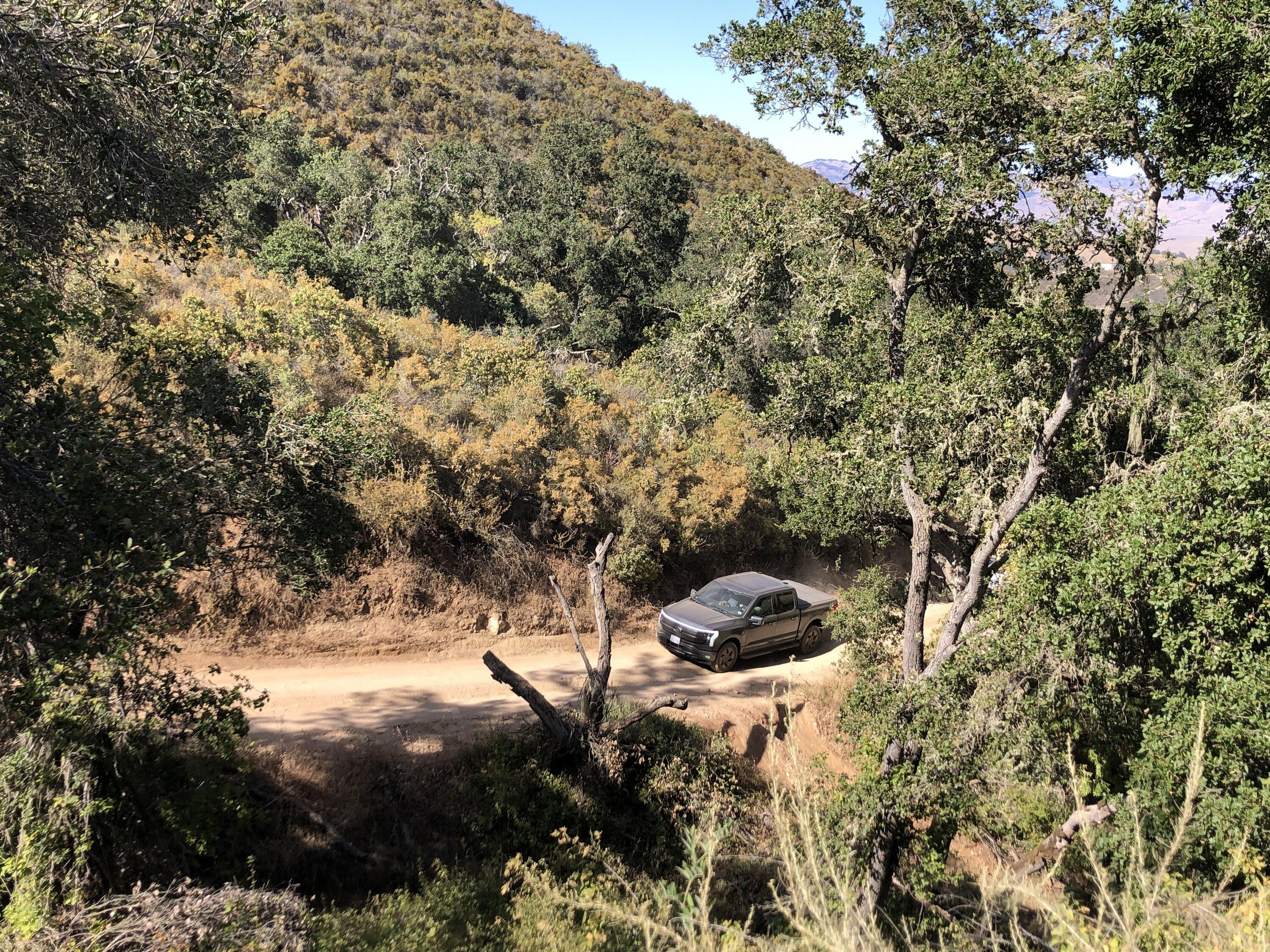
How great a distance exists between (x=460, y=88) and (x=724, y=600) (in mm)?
48262

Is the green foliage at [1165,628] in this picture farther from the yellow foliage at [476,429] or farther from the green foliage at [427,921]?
the yellow foliage at [476,429]

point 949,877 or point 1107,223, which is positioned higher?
point 1107,223

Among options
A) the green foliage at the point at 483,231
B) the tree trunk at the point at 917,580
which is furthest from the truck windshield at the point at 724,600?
the green foliage at the point at 483,231

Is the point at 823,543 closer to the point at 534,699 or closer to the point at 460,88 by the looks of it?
the point at 534,699

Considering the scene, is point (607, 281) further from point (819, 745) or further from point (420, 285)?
point (819, 745)

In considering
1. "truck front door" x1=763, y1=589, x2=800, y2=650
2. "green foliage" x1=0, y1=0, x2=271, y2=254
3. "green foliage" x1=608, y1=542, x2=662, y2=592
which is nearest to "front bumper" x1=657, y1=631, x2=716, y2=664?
"truck front door" x1=763, y1=589, x2=800, y2=650

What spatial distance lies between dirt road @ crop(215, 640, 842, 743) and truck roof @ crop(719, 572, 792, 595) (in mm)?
1397

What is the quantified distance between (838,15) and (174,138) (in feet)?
25.2

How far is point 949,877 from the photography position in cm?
855

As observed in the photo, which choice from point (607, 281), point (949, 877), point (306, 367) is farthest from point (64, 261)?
point (607, 281)

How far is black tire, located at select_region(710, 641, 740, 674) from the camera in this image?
47.7 feet

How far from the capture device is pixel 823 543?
15.3 m

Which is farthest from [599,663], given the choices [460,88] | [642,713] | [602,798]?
[460,88]

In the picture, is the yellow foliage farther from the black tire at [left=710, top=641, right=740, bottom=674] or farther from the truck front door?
the black tire at [left=710, top=641, right=740, bottom=674]
